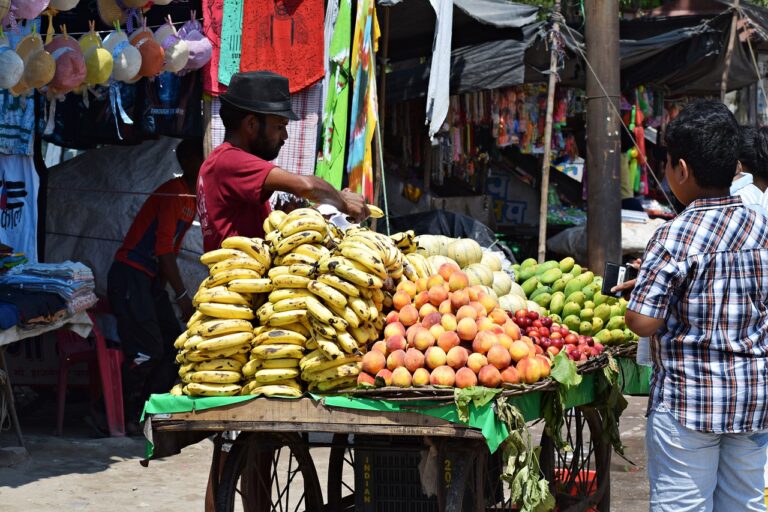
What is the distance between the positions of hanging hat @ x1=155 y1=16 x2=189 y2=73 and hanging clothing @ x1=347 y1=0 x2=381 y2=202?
1241 mm

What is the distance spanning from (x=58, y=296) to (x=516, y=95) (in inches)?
228

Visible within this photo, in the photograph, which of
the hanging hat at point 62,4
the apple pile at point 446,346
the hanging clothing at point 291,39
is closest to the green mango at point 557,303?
the apple pile at point 446,346

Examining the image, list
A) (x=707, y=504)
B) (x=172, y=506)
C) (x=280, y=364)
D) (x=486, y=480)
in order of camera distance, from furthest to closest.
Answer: (x=172, y=506) → (x=486, y=480) → (x=280, y=364) → (x=707, y=504)

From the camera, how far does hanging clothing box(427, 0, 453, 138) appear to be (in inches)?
311

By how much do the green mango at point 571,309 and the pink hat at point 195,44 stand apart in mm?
3319

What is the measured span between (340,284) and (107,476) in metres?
3.34

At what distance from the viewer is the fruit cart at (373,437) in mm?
3688

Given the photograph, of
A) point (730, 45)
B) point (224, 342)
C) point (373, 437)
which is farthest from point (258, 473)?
point (730, 45)

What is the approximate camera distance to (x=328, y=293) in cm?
380

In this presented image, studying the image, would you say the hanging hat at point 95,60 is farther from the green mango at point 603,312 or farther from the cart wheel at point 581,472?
the cart wheel at point 581,472

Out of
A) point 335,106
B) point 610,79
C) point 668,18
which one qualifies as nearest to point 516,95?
point 668,18

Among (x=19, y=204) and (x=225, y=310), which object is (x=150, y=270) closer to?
(x=19, y=204)

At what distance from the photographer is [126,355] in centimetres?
772

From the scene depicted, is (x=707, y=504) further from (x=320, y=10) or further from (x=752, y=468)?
(x=320, y=10)
